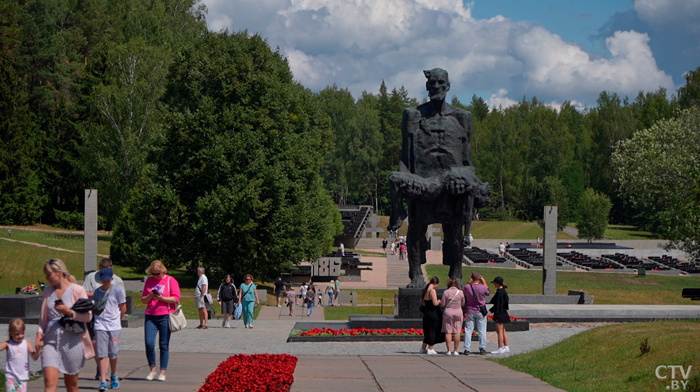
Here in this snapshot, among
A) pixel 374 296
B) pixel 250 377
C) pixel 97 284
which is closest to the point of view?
pixel 250 377

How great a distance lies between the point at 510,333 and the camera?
57.4 ft

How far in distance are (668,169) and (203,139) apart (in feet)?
85.2

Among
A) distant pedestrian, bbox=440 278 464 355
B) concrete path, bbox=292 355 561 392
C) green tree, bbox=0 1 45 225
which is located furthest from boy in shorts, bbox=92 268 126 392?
green tree, bbox=0 1 45 225

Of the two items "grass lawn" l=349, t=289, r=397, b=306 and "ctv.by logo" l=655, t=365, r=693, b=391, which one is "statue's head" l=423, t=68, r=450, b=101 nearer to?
"ctv.by logo" l=655, t=365, r=693, b=391

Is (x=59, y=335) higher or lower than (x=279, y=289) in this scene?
higher

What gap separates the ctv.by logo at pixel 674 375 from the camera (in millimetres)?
8352

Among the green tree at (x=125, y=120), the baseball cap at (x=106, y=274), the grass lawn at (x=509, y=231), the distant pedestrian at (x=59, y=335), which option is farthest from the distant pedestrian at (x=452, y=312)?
the grass lawn at (x=509, y=231)

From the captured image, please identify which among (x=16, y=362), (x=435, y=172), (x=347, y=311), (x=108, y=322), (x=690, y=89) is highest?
(x=690, y=89)

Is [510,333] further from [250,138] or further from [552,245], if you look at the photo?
[250,138]

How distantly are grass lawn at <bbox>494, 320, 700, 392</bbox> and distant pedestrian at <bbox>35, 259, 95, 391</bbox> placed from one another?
5911 millimetres

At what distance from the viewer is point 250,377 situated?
8.48 m

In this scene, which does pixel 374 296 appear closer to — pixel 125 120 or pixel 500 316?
pixel 500 316

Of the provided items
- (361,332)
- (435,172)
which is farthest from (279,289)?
(435,172)

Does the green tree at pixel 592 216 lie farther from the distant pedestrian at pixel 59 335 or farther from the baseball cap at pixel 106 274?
the distant pedestrian at pixel 59 335
